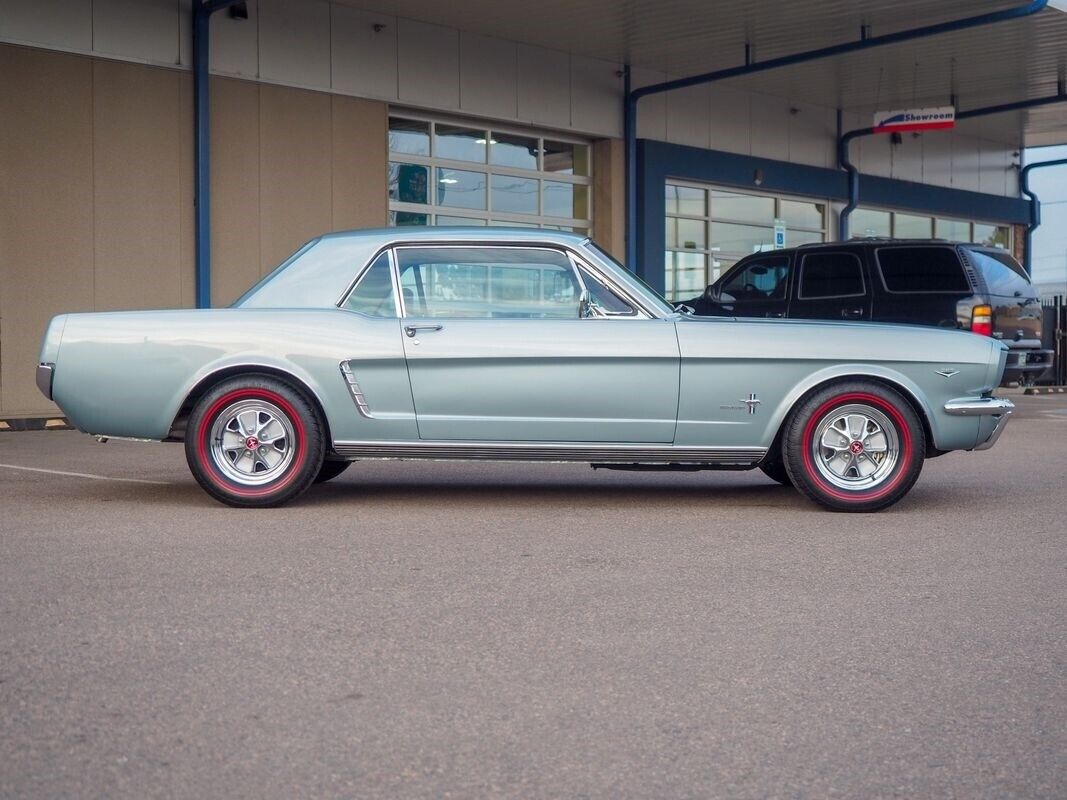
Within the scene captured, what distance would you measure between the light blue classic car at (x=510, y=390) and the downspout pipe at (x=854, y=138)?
1613 cm

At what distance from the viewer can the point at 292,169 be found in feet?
52.9

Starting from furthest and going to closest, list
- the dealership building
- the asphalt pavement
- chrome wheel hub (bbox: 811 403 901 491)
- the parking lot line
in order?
the dealership building < the parking lot line < chrome wheel hub (bbox: 811 403 901 491) < the asphalt pavement

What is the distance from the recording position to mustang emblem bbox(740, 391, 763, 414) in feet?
23.2

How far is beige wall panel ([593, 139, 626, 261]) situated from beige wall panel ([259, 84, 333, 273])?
4892 millimetres

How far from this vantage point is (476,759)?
10.1ft

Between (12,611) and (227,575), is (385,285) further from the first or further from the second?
(12,611)

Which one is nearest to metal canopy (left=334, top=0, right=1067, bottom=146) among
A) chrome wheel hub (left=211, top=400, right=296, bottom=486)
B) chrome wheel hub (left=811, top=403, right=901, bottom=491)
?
chrome wheel hub (left=811, top=403, right=901, bottom=491)

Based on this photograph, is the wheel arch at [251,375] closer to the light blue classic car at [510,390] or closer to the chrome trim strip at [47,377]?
the light blue classic car at [510,390]

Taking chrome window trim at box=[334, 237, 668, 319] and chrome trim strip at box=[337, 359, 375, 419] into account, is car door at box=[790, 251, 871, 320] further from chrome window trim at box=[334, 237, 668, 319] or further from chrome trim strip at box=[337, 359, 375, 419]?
chrome trim strip at box=[337, 359, 375, 419]

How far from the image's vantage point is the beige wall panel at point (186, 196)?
1498cm

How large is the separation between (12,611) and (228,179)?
11.6 meters

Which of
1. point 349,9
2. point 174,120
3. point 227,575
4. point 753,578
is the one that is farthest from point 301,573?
point 349,9

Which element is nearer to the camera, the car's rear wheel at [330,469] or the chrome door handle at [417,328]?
the chrome door handle at [417,328]

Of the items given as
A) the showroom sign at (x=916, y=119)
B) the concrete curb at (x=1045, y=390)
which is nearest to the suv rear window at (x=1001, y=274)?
the showroom sign at (x=916, y=119)
